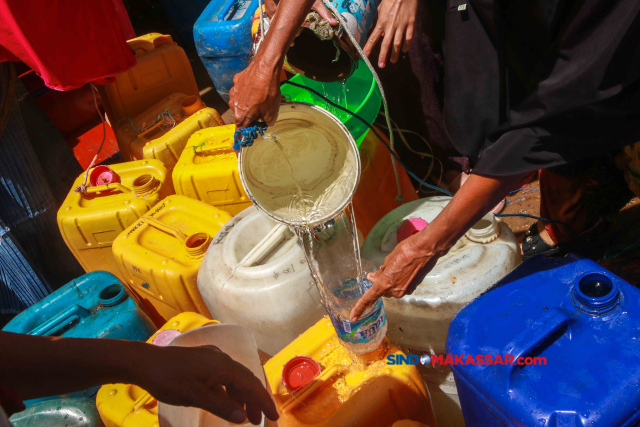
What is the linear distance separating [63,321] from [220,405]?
1.40 m

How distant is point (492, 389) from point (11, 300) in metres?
2.79

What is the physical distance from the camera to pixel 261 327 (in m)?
1.76

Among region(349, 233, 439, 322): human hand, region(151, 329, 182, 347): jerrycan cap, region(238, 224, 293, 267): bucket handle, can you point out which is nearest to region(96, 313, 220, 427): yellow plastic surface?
region(151, 329, 182, 347): jerrycan cap

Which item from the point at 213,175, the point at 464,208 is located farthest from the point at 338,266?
the point at 213,175

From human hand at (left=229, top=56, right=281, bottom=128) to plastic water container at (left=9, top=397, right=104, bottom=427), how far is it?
49.2 inches

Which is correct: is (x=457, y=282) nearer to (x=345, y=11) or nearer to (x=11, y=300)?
(x=345, y=11)

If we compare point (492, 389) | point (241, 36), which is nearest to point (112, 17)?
point (241, 36)

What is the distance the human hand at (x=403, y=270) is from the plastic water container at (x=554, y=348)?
0.18m

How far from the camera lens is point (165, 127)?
312 cm

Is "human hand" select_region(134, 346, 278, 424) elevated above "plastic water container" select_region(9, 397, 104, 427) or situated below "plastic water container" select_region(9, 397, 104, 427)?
above

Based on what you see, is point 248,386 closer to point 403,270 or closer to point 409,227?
point 403,270

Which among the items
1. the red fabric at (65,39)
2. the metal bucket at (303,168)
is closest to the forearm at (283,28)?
the metal bucket at (303,168)

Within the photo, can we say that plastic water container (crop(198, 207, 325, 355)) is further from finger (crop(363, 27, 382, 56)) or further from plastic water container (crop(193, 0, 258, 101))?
plastic water container (crop(193, 0, 258, 101))

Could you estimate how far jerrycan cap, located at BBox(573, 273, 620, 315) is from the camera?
114cm
